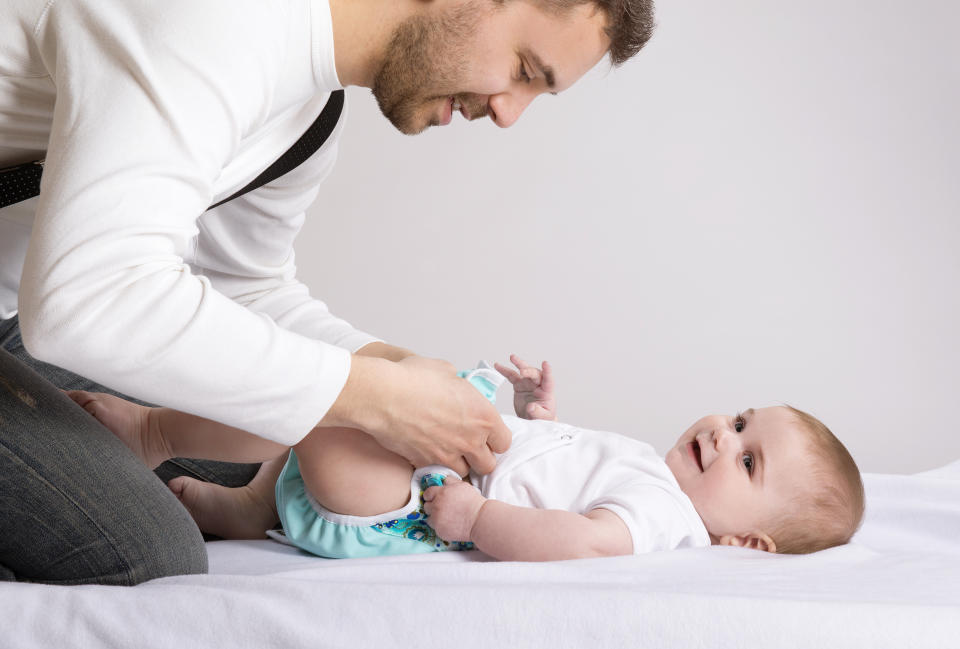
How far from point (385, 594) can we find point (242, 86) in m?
0.61

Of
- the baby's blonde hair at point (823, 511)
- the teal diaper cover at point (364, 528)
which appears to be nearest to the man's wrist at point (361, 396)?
the teal diaper cover at point (364, 528)

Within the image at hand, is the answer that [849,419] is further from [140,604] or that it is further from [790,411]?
[140,604]

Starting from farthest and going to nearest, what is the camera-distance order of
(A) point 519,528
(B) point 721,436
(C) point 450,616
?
(B) point 721,436 → (A) point 519,528 → (C) point 450,616

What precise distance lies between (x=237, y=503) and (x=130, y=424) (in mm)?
266

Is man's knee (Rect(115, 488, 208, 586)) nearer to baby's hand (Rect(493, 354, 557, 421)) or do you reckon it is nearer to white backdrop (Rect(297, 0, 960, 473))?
baby's hand (Rect(493, 354, 557, 421))

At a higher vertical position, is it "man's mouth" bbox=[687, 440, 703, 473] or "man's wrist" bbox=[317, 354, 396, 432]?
"man's wrist" bbox=[317, 354, 396, 432]

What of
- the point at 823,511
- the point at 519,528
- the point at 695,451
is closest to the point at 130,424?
the point at 519,528

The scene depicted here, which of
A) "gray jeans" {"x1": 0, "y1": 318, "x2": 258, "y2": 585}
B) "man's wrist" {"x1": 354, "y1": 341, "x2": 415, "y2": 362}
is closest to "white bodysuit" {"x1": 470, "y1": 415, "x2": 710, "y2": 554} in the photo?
"man's wrist" {"x1": 354, "y1": 341, "x2": 415, "y2": 362}

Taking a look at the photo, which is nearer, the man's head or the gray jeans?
the gray jeans

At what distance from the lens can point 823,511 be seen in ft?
4.95

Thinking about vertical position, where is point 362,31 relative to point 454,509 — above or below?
above

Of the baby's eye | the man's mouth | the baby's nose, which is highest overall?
the baby's eye

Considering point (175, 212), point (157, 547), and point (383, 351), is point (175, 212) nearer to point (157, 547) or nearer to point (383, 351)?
point (157, 547)

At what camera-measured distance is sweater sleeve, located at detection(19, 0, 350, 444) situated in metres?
0.98
